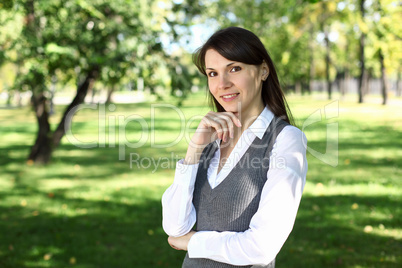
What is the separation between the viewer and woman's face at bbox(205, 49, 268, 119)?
1901mm

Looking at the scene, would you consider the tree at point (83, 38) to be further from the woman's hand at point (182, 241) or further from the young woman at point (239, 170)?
the woman's hand at point (182, 241)

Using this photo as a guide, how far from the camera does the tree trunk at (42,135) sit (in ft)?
33.7

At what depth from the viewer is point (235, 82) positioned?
1908mm

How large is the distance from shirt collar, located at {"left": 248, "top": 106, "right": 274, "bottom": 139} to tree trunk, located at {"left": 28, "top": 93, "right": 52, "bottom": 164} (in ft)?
30.9

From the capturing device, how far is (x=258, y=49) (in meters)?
1.91

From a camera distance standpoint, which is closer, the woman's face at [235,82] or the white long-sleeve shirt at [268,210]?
the white long-sleeve shirt at [268,210]

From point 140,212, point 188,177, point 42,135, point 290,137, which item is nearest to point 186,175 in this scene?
point 188,177

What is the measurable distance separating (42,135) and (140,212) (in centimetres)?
531

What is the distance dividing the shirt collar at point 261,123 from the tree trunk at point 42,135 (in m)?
9.41

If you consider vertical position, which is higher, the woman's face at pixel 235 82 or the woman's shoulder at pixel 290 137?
the woman's face at pixel 235 82

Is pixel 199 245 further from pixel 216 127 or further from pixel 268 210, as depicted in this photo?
pixel 216 127

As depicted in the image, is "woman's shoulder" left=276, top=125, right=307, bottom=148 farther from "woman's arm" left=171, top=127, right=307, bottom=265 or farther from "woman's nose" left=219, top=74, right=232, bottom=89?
"woman's nose" left=219, top=74, right=232, bottom=89

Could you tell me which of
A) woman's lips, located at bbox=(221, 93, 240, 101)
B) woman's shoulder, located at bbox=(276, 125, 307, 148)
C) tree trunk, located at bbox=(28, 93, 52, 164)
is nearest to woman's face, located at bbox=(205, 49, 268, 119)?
woman's lips, located at bbox=(221, 93, 240, 101)

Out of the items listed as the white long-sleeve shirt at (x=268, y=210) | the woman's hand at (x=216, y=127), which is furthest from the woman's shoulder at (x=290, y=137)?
the woman's hand at (x=216, y=127)
